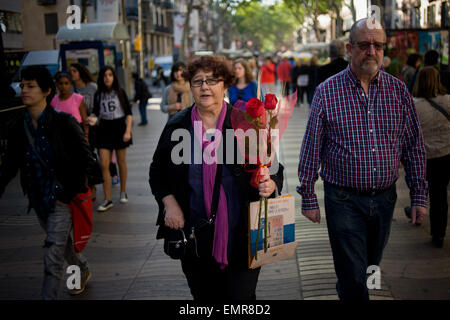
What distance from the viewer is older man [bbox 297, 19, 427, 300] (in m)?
3.01

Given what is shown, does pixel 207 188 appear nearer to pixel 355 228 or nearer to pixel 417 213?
pixel 355 228

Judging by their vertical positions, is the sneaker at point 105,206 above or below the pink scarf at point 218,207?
below

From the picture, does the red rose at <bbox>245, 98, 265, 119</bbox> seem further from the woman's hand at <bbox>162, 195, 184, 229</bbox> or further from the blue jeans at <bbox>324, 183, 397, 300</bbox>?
the blue jeans at <bbox>324, 183, 397, 300</bbox>

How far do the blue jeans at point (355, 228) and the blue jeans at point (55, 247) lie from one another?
1837 mm

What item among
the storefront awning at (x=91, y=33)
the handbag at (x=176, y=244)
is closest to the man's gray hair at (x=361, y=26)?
the handbag at (x=176, y=244)

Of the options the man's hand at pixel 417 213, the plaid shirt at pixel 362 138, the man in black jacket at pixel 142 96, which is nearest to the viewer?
the plaid shirt at pixel 362 138

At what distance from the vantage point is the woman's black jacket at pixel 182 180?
2715 mm

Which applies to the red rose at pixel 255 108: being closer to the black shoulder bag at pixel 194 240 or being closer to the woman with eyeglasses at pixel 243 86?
the black shoulder bag at pixel 194 240

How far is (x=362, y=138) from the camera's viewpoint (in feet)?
9.85

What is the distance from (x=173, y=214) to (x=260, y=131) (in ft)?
2.12
